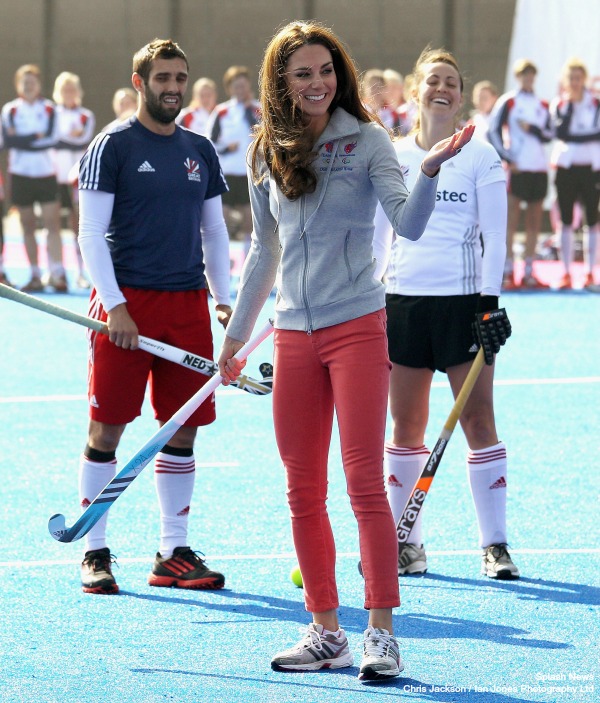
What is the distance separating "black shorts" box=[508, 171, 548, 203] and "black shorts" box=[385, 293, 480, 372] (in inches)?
366

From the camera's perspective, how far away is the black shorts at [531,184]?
14070 mm

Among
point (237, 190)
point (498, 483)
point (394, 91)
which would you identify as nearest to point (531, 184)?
point (394, 91)

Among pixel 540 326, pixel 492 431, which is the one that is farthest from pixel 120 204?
pixel 540 326

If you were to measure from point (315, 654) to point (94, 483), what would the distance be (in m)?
1.32

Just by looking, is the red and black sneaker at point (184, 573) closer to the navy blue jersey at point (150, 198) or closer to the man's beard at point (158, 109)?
the navy blue jersey at point (150, 198)

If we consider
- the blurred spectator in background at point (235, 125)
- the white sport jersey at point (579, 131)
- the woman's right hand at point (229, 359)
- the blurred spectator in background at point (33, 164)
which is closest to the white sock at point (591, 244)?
the white sport jersey at point (579, 131)

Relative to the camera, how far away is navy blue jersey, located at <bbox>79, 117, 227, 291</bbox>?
4.85 metres

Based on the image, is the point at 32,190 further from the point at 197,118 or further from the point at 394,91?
the point at 394,91

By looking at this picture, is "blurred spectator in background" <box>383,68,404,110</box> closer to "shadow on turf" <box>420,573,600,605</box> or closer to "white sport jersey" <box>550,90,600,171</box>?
"white sport jersey" <box>550,90,600,171</box>

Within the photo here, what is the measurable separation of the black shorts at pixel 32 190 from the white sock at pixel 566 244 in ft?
17.5

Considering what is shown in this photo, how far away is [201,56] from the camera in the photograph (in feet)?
72.9

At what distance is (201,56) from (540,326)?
39.8 ft

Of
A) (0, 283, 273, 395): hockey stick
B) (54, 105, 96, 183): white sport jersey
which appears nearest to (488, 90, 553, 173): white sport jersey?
(54, 105, 96, 183): white sport jersey

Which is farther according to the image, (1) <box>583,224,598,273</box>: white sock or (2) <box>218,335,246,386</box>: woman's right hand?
(1) <box>583,224,598,273</box>: white sock
